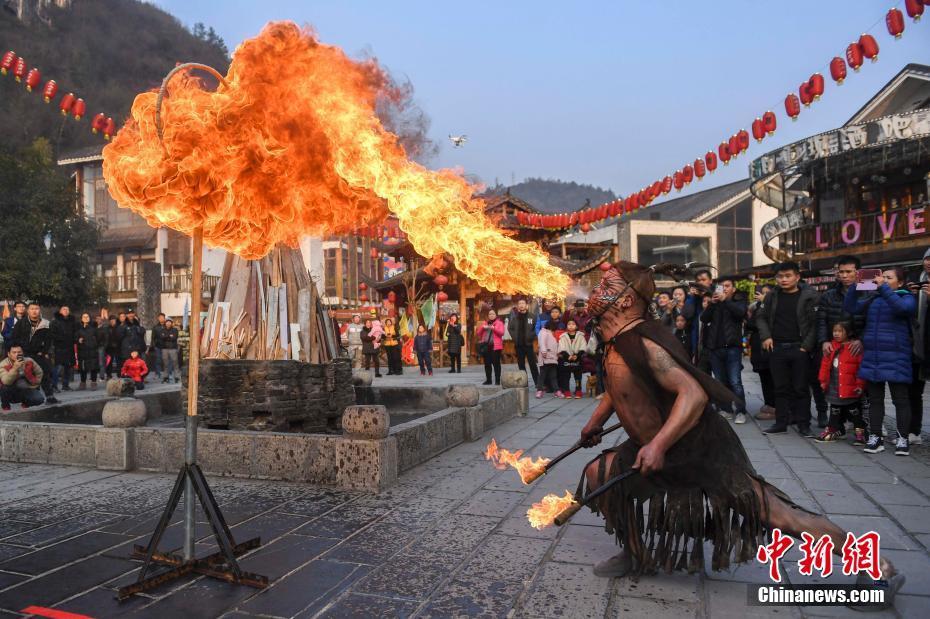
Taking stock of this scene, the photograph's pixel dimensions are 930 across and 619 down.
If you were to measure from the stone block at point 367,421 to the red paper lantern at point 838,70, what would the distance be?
10324 mm

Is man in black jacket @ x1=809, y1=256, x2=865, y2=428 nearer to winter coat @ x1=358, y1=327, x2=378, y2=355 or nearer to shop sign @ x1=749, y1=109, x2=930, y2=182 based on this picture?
winter coat @ x1=358, y1=327, x2=378, y2=355

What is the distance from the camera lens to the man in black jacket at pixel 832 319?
6848mm

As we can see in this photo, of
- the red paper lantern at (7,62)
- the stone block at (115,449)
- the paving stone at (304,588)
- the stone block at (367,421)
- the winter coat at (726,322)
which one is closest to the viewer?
the paving stone at (304,588)

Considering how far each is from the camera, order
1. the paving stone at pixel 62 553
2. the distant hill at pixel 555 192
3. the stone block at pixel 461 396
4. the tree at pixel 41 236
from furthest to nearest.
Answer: the distant hill at pixel 555 192 → the tree at pixel 41 236 → the stone block at pixel 461 396 → the paving stone at pixel 62 553

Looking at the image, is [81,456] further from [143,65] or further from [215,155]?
[143,65]

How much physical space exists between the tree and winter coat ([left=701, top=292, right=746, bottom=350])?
66.6 feet

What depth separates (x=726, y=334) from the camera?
8484mm

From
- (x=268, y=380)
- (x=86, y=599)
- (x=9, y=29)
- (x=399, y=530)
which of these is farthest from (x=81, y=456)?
(x=9, y=29)

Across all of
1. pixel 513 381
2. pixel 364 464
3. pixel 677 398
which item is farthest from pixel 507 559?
pixel 513 381

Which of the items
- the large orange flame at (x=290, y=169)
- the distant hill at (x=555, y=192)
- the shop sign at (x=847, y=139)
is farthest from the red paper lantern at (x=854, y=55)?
the distant hill at (x=555, y=192)

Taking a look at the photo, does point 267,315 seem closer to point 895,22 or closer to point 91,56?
point 895,22

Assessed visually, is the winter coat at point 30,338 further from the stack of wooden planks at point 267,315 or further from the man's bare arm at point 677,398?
the man's bare arm at point 677,398

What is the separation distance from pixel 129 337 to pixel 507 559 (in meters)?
14.5

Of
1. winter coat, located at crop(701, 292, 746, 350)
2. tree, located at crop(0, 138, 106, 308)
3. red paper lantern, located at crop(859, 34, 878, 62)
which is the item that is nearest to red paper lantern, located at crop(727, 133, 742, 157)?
red paper lantern, located at crop(859, 34, 878, 62)
